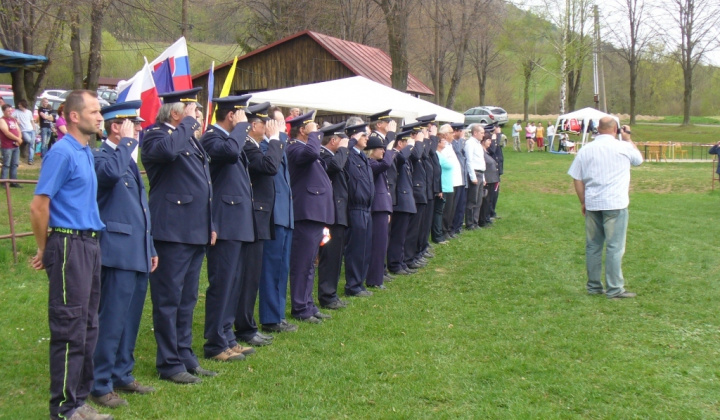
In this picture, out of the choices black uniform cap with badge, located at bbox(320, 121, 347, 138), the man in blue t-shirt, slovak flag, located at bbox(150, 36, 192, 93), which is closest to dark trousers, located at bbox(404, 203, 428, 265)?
black uniform cap with badge, located at bbox(320, 121, 347, 138)

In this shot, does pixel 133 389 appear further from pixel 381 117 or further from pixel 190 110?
pixel 381 117

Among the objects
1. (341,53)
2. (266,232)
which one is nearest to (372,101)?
(266,232)

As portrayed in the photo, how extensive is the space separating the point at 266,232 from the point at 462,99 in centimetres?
6576

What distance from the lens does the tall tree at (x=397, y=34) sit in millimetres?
20250

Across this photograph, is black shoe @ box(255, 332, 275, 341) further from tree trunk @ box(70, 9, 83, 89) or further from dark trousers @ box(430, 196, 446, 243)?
tree trunk @ box(70, 9, 83, 89)

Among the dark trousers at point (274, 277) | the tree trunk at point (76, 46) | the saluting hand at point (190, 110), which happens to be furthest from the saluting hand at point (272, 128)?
the tree trunk at point (76, 46)

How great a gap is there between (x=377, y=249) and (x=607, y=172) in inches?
117

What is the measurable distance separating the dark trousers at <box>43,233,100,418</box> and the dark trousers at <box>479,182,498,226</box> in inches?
466

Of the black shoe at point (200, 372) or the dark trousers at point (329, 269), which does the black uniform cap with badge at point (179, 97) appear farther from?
the dark trousers at point (329, 269)

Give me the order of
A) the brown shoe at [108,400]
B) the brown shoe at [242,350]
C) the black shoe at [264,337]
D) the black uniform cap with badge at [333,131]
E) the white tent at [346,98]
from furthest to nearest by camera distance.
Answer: the white tent at [346,98] < the black uniform cap with badge at [333,131] < the black shoe at [264,337] < the brown shoe at [242,350] < the brown shoe at [108,400]

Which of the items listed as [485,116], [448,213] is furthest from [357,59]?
[485,116]

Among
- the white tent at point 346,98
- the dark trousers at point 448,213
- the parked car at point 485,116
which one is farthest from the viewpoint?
the parked car at point 485,116

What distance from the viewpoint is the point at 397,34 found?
20.3 m

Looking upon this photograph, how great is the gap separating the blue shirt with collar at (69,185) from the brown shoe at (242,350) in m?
2.11
